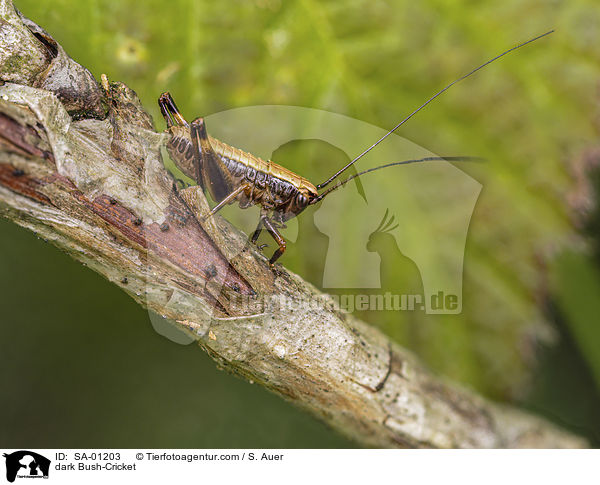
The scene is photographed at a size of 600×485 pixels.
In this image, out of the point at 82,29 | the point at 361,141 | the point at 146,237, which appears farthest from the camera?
the point at 361,141

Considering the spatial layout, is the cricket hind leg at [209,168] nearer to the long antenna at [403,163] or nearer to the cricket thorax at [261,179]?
the cricket thorax at [261,179]

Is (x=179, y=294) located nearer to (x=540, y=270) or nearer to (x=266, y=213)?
(x=266, y=213)

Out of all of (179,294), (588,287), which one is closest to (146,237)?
(179,294)
